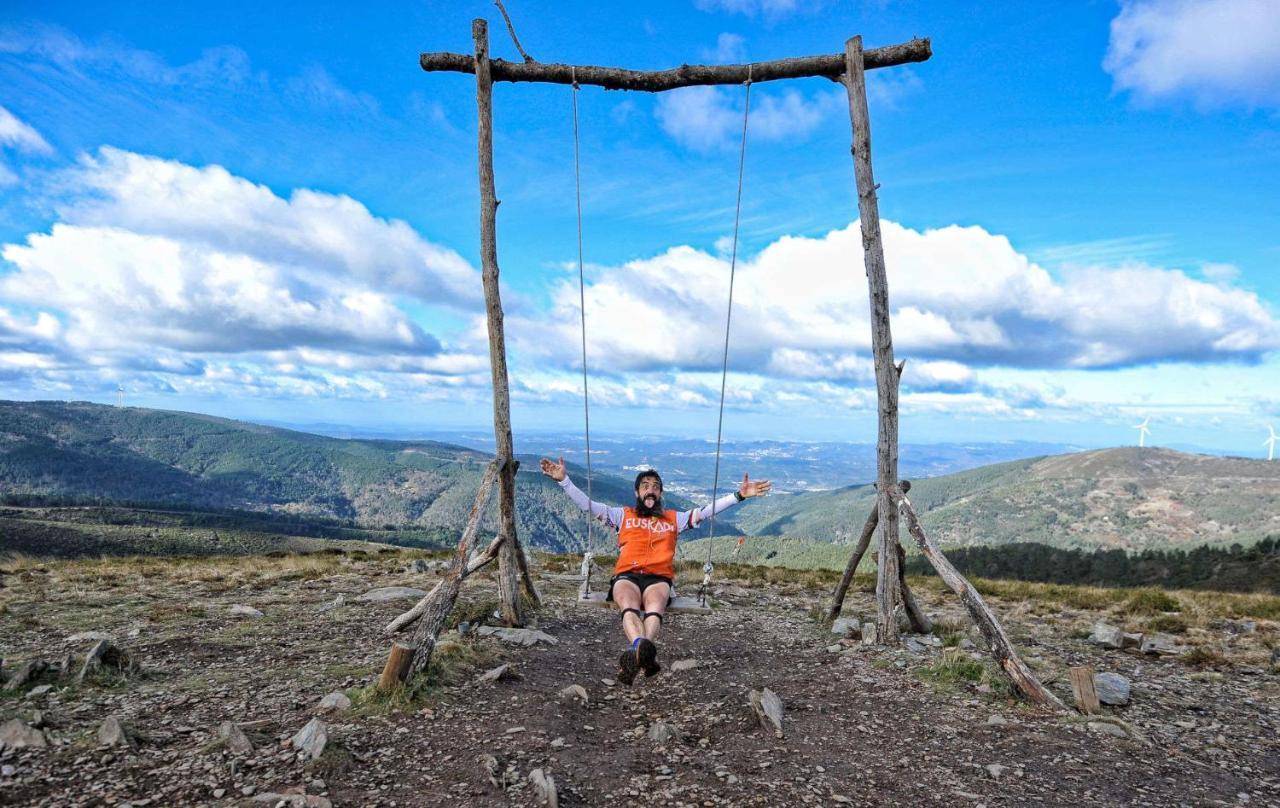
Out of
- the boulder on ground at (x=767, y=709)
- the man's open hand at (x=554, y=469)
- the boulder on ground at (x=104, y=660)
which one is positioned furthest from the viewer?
the man's open hand at (x=554, y=469)

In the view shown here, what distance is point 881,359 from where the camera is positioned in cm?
1034

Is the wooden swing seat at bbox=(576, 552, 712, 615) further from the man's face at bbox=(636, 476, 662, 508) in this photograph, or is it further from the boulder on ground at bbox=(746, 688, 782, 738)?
the boulder on ground at bbox=(746, 688, 782, 738)

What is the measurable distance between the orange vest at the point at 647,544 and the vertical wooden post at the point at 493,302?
230 centimetres

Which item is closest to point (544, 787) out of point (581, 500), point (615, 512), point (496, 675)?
point (496, 675)

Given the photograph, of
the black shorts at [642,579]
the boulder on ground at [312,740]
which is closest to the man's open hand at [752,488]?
→ the black shorts at [642,579]

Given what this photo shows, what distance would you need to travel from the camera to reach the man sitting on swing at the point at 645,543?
27.7ft

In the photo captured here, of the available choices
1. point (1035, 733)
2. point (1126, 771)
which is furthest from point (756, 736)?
point (1126, 771)

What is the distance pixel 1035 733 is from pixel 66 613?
14823 mm

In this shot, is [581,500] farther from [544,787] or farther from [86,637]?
[86,637]

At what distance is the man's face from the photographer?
915 cm

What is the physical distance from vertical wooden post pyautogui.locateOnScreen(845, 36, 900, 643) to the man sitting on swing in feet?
6.80

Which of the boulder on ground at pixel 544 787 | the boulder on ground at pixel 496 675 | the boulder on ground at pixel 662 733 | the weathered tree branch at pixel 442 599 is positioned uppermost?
the weathered tree branch at pixel 442 599

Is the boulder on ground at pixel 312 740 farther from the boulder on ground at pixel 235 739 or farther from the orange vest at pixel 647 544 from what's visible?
the orange vest at pixel 647 544

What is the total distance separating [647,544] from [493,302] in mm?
4656
